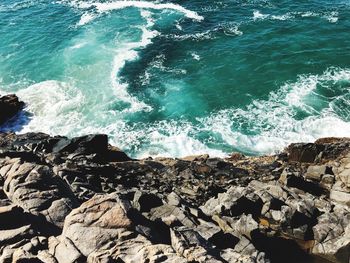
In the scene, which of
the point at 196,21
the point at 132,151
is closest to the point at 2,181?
the point at 132,151

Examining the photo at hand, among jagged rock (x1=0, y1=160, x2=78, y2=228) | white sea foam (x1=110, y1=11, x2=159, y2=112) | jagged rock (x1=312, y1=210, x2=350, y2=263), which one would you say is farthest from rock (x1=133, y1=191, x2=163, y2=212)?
white sea foam (x1=110, y1=11, x2=159, y2=112)

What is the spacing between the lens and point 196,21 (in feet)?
220

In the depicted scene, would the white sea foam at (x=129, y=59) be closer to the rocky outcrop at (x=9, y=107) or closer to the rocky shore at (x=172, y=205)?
the rocky shore at (x=172, y=205)

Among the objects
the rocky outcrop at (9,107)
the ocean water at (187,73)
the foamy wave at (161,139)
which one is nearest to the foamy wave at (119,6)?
→ the ocean water at (187,73)

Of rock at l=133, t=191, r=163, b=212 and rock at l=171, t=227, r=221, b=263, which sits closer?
rock at l=171, t=227, r=221, b=263

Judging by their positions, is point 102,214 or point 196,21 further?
point 196,21

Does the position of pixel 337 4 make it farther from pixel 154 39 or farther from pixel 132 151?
pixel 132 151

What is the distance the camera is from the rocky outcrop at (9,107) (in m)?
51.9

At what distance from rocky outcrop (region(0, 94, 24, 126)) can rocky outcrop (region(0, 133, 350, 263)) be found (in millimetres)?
12423

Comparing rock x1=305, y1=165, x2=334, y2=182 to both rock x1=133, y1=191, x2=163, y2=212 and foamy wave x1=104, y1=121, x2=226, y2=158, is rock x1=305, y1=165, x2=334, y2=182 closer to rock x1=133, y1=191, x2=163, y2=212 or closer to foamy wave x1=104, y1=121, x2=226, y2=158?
foamy wave x1=104, y1=121, x2=226, y2=158

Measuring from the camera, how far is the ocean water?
44500mm

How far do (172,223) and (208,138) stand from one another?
21481 mm

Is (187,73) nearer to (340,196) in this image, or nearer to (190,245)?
(340,196)

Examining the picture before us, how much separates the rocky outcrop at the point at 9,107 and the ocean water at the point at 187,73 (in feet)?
5.77
